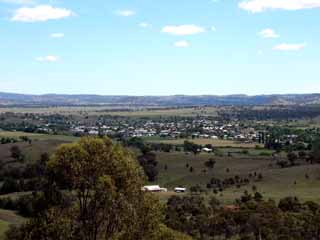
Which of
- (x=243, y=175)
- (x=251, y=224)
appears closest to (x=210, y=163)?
(x=243, y=175)

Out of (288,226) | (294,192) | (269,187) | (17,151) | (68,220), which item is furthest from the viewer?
(17,151)

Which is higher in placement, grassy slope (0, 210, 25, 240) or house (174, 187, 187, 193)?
grassy slope (0, 210, 25, 240)

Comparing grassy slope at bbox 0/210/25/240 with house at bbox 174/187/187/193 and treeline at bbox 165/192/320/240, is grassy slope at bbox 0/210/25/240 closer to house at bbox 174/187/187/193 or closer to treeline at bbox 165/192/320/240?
treeline at bbox 165/192/320/240

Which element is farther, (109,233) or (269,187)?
(269,187)

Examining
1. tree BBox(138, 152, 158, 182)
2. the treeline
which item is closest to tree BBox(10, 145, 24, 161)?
tree BBox(138, 152, 158, 182)

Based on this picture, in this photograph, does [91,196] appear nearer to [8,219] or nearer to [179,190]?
[8,219]

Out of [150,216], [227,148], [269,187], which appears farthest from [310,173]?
[150,216]

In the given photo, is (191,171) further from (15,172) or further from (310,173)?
(15,172)
